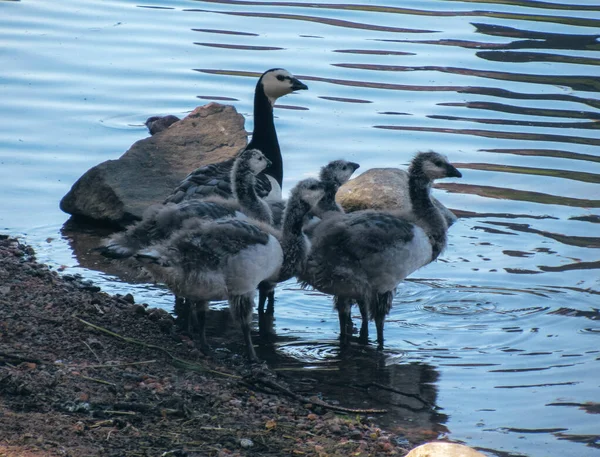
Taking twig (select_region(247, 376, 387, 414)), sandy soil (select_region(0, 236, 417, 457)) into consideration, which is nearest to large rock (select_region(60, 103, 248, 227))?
sandy soil (select_region(0, 236, 417, 457))

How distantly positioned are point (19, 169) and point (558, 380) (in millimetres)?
8188

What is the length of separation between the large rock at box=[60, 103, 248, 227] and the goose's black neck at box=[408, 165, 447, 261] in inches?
131

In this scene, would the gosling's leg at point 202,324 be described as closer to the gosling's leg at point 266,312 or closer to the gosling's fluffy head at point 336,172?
the gosling's leg at point 266,312

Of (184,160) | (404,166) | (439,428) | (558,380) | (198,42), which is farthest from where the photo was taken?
(198,42)

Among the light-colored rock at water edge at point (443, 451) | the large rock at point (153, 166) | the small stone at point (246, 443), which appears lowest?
the small stone at point (246, 443)

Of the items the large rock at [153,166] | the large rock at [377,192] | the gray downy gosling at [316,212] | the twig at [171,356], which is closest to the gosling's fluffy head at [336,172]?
the gray downy gosling at [316,212]

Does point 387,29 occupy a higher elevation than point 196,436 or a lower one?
higher

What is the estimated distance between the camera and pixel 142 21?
75.0 ft

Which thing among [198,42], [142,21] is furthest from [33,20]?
[198,42]

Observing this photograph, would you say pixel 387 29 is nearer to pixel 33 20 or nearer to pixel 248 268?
pixel 33 20

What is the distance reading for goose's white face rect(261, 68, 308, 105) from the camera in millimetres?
13250

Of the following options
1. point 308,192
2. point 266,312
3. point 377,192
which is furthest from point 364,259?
point 377,192

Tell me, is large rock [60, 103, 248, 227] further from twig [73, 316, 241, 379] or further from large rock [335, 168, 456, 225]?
twig [73, 316, 241, 379]

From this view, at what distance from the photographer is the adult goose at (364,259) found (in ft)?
30.5
